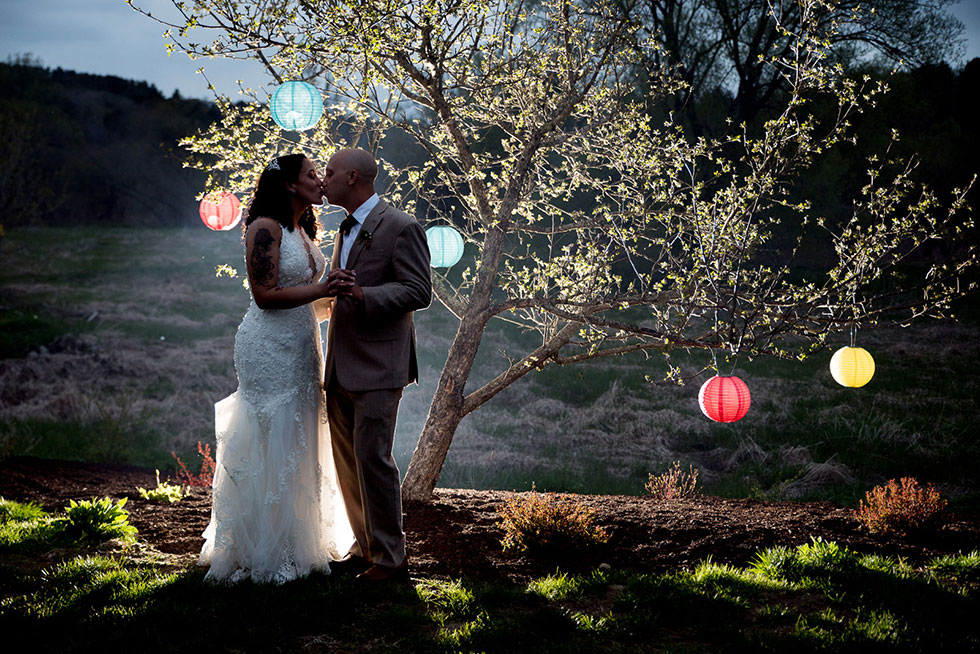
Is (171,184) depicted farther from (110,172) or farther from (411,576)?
(411,576)

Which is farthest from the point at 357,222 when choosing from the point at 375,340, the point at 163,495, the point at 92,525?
the point at 163,495

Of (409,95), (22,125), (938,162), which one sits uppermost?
(938,162)

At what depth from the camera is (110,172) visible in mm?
29656

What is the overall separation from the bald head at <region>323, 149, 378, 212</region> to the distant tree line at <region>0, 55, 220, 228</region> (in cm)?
2609

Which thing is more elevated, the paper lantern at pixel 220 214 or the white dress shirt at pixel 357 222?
the paper lantern at pixel 220 214

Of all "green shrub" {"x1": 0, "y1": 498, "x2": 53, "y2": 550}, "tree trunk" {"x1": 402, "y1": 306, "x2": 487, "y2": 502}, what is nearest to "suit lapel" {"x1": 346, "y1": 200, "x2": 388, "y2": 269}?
"tree trunk" {"x1": 402, "y1": 306, "x2": 487, "y2": 502}

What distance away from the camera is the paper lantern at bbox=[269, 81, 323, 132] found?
611 cm

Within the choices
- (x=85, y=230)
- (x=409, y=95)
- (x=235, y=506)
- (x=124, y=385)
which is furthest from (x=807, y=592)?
(x=85, y=230)

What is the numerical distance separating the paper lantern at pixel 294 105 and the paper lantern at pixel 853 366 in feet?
19.1

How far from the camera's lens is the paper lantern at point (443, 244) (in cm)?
→ 792

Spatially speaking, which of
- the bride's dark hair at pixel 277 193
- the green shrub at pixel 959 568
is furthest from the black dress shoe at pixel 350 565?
the green shrub at pixel 959 568

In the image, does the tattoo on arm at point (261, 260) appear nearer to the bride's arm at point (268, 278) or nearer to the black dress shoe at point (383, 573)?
the bride's arm at point (268, 278)

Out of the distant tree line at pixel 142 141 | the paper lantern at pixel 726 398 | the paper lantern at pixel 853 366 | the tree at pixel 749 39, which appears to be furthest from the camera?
the distant tree line at pixel 142 141

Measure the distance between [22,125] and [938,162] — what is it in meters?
24.3
